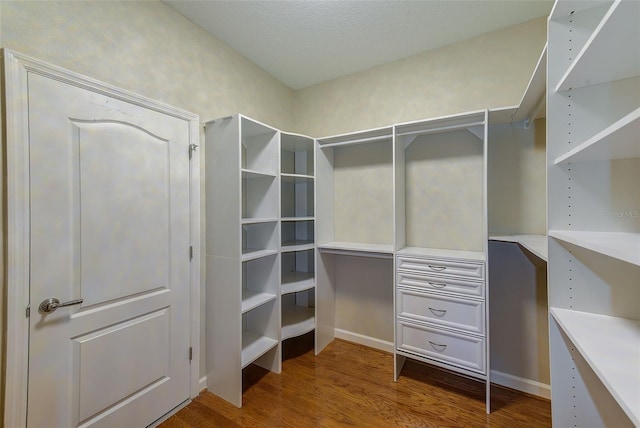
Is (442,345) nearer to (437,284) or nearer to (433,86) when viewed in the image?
(437,284)

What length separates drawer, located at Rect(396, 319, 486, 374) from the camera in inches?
69.8

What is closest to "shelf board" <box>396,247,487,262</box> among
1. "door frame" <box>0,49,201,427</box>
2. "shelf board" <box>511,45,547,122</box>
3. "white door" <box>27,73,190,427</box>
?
"shelf board" <box>511,45,547,122</box>

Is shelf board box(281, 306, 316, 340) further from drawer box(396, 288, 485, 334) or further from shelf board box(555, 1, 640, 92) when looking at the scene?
shelf board box(555, 1, 640, 92)

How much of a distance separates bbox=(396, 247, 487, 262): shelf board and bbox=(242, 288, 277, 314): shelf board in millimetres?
1151

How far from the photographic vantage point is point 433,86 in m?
2.26

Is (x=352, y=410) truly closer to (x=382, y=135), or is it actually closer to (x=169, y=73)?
(x=382, y=135)

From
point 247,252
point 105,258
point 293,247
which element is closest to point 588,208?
point 293,247

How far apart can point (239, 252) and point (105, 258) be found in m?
0.76

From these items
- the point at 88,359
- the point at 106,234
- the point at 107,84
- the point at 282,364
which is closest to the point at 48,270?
the point at 106,234

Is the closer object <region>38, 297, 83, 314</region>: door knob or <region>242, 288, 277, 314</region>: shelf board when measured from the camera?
<region>38, 297, 83, 314</region>: door knob

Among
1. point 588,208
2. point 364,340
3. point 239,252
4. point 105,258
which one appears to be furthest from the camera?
point 364,340

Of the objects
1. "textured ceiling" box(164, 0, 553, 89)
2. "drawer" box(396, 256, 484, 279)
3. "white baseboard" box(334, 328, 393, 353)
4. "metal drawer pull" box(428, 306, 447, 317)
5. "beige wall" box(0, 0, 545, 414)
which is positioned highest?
"textured ceiling" box(164, 0, 553, 89)

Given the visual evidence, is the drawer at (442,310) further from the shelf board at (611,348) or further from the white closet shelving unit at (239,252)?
the white closet shelving unit at (239,252)

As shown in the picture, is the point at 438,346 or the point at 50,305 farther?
the point at 438,346
